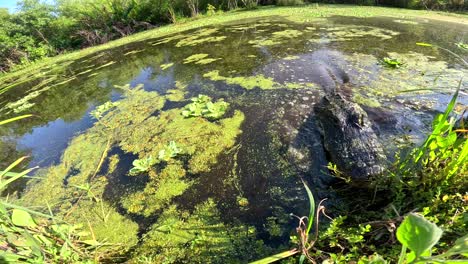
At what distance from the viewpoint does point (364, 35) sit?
18.3 ft

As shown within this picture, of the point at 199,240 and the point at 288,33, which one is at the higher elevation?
the point at 288,33

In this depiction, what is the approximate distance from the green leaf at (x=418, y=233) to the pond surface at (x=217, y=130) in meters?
1.21

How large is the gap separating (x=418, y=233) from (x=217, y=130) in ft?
8.28

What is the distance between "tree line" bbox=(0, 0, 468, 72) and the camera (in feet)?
29.5

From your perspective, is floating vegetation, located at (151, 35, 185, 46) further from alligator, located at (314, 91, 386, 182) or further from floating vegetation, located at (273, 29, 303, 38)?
alligator, located at (314, 91, 386, 182)

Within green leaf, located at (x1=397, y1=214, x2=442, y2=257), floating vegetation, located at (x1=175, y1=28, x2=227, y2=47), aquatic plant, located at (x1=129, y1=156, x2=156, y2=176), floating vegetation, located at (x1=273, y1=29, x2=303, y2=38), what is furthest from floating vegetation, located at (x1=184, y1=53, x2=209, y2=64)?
green leaf, located at (x1=397, y1=214, x2=442, y2=257)

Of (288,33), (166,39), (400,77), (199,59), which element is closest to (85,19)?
(166,39)

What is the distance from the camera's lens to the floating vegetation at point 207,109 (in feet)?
10.6

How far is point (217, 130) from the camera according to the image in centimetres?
298

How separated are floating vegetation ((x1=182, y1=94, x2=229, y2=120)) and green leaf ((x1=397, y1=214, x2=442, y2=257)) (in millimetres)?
2731

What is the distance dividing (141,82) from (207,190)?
3198mm

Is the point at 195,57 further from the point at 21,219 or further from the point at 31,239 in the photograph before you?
the point at 31,239

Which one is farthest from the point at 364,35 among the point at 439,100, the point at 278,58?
the point at 439,100

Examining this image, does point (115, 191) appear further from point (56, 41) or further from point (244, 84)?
point (56, 41)
